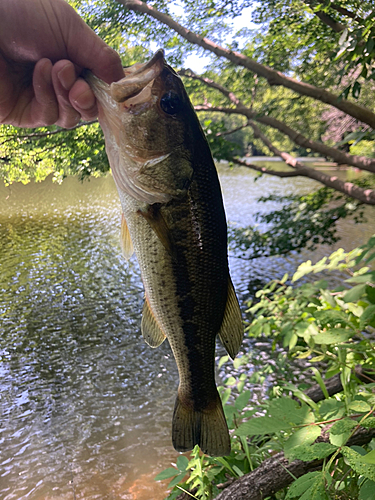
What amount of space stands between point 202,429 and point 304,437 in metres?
0.34

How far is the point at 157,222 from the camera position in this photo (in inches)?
40.4

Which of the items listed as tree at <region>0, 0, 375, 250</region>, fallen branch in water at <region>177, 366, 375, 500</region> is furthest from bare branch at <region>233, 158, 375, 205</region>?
fallen branch in water at <region>177, 366, 375, 500</region>

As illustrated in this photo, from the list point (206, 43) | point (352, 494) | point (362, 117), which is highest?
point (206, 43)

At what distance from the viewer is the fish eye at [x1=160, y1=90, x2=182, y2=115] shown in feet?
3.37

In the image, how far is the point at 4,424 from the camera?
3.94 metres

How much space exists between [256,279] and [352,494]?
5.95m

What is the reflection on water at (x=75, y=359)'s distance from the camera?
336 cm

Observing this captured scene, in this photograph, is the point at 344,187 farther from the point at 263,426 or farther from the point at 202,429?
the point at 202,429

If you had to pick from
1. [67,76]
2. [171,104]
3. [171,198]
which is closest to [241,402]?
[171,198]

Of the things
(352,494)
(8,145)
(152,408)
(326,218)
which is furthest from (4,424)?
(326,218)

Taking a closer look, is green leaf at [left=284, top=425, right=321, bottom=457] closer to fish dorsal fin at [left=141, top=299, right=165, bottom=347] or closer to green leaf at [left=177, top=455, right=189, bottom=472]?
fish dorsal fin at [left=141, top=299, right=165, bottom=347]

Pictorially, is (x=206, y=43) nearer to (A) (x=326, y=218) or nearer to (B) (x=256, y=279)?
(A) (x=326, y=218)

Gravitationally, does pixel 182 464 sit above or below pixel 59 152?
below

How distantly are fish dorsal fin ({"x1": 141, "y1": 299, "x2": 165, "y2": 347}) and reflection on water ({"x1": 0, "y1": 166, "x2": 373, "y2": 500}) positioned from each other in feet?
8.54
